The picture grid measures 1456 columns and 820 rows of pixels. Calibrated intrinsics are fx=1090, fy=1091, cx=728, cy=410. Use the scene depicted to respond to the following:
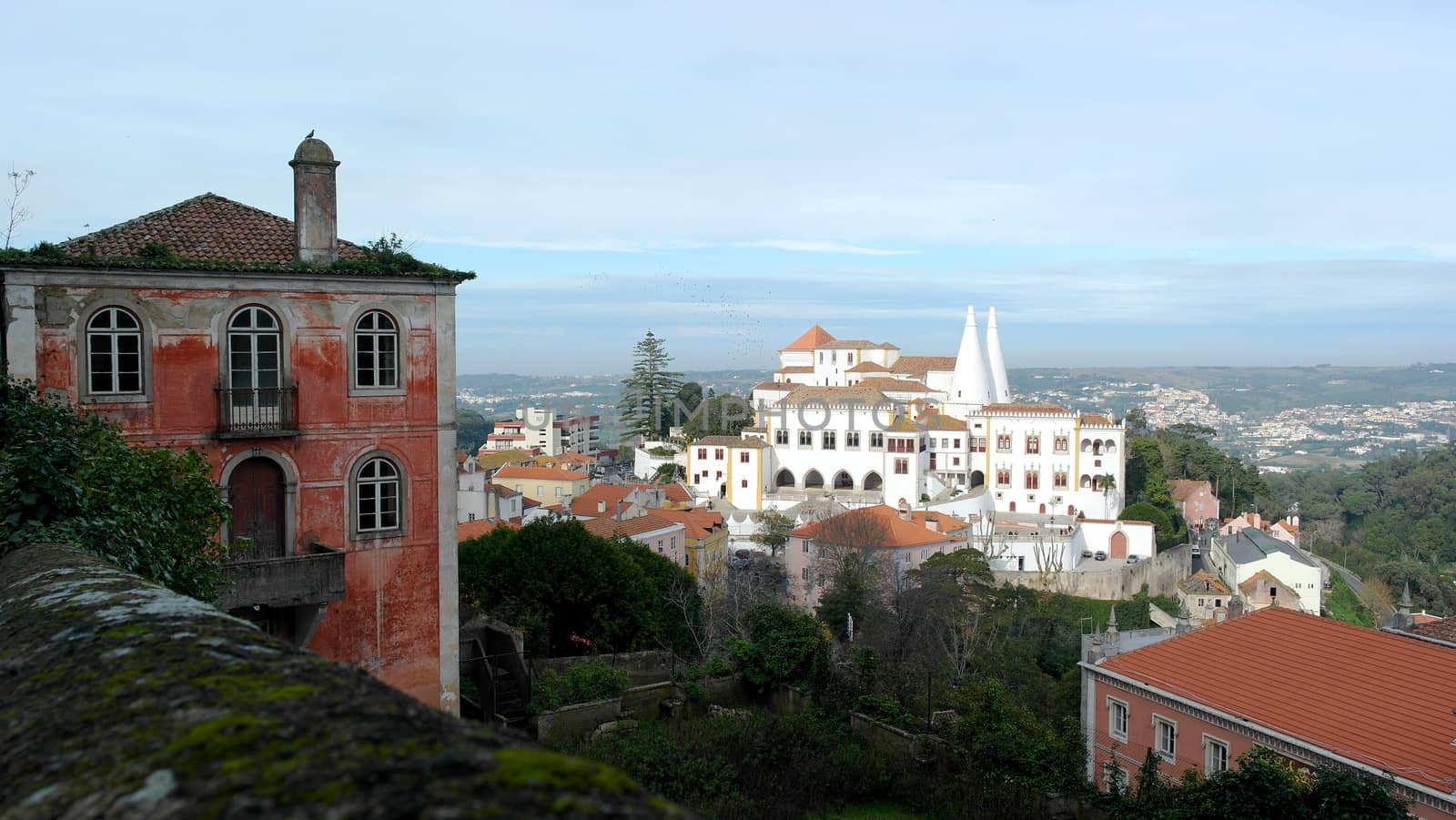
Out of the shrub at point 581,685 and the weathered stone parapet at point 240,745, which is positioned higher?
the weathered stone parapet at point 240,745

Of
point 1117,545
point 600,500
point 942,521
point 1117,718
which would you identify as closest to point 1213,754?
point 1117,718

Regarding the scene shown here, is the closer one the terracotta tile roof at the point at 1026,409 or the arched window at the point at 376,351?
the arched window at the point at 376,351

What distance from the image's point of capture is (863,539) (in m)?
39.6

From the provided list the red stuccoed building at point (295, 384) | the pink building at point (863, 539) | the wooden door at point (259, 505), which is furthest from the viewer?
the pink building at point (863, 539)

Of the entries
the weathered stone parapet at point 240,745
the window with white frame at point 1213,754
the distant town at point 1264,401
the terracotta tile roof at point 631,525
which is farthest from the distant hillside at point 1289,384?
the weathered stone parapet at point 240,745

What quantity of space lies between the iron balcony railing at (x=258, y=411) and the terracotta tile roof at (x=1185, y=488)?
203 feet

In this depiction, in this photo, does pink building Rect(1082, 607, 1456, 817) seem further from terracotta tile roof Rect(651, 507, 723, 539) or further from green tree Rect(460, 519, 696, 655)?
terracotta tile roof Rect(651, 507, 723, 539)

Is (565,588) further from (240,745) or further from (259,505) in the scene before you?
(240,745)

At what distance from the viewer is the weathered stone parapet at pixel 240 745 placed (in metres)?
1.78

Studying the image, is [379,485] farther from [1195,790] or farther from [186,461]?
[1195,790]

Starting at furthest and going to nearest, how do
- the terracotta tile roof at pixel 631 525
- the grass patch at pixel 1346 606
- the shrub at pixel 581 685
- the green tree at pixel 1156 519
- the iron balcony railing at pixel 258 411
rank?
the green tree at pixel 1156 519 → the grass patch at pixel 1346 606 → the terracotta tile roof at pixel 631 525 → the shrub at pixel 581 685 → the iron balcony railing at pixel 258 411

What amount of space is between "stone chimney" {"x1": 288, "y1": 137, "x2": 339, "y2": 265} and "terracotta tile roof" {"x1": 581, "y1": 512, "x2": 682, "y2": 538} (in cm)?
2271

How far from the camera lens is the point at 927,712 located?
49.5 ft

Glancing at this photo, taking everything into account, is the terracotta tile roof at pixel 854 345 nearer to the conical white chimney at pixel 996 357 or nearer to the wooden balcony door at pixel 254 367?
the conical white chimney at pixel 996 357
